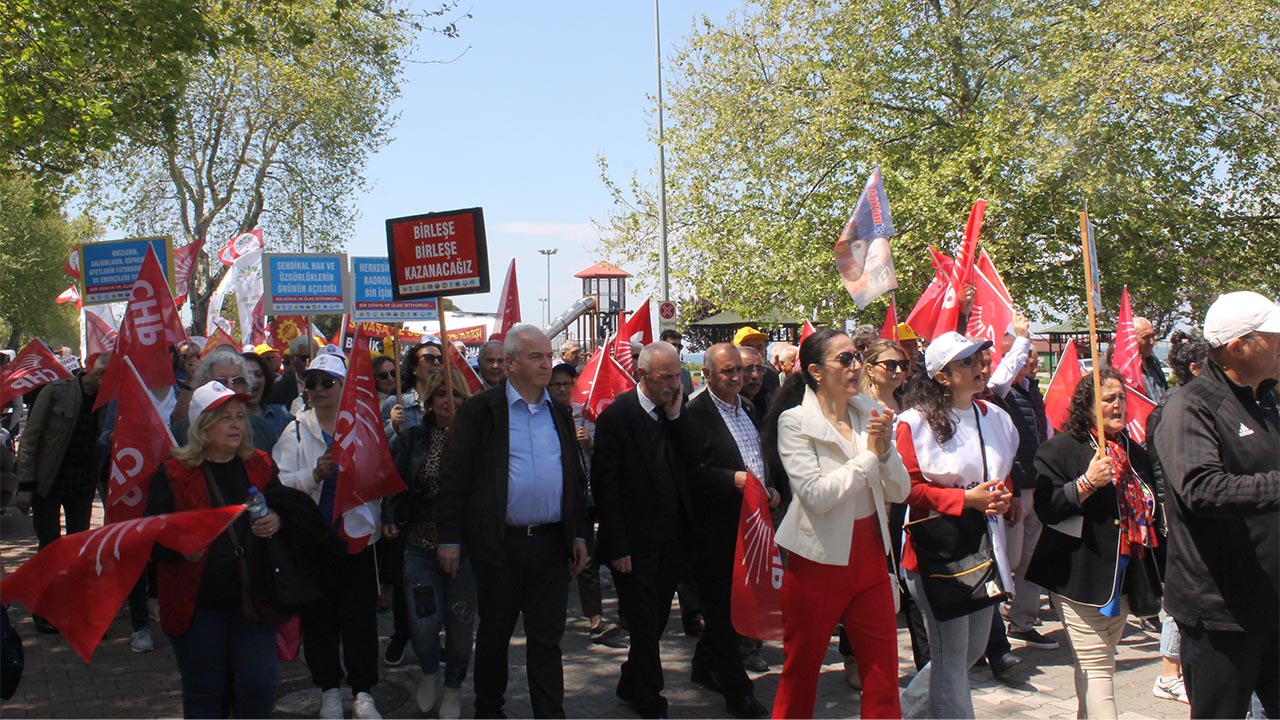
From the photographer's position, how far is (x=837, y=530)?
4324mm

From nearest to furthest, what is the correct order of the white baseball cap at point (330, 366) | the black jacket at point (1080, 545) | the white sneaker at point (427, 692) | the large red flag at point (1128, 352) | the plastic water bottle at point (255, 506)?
the plastic water bottle at point (255, 506), the black jacket at point (1080, 545), the white sneaker at point (427, 692), the white baseball cap at point (330, 366), the large red flag at point (1128, 352)

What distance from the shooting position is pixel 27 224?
50.9 metres

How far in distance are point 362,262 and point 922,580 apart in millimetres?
7707

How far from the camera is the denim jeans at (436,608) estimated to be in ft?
18.5

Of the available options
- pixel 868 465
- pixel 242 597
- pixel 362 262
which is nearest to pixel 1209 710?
pixel 868 465

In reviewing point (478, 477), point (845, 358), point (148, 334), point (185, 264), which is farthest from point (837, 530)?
point (185, 264)

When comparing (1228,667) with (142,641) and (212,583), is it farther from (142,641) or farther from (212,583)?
(142,641)

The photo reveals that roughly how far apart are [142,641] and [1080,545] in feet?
19.1

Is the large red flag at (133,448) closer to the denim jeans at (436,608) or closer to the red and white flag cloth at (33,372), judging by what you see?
the denim jeans at (436,608)

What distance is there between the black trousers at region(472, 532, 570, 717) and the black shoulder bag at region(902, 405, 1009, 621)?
5.79 feet

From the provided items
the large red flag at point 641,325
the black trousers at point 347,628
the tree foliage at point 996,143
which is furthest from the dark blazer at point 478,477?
the tree foliage at point 996,143

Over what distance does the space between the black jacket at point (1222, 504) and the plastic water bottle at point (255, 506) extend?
3540 millimetres

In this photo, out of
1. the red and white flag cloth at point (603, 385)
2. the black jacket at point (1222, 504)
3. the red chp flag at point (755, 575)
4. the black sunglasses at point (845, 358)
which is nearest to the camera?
the black jacket at point (1222, 504)

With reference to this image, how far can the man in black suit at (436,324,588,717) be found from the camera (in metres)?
5.18
